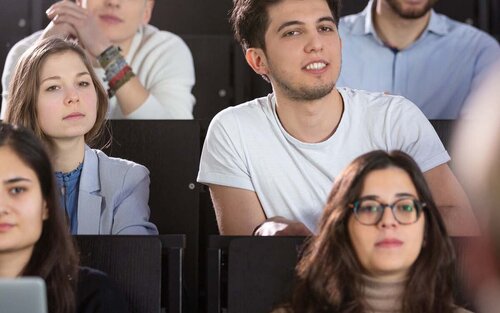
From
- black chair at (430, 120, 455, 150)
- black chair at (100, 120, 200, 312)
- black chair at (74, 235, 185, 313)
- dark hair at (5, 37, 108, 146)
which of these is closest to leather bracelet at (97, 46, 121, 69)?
black chair at (100, 120, 200, 312)

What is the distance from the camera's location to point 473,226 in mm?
2746

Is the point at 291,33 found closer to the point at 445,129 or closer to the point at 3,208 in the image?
the point at 445,129

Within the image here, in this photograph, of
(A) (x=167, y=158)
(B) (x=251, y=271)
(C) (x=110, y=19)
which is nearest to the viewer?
(B) (x=251, y=271)

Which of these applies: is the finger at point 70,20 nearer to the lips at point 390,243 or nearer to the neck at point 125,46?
the neck at point 125,46

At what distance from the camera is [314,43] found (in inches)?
114

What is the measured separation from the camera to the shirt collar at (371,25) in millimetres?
4070

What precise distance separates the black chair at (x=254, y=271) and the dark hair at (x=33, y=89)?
0.80 metres

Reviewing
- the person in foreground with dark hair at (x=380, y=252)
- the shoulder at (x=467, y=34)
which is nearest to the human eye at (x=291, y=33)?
the person in foreground with dark hair at (x=380, y=252)

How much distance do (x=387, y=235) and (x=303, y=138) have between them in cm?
77

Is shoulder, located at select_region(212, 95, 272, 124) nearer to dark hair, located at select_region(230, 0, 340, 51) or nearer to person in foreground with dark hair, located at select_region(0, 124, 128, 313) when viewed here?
dark hair, located at select_region(230, 0, 340, 51)

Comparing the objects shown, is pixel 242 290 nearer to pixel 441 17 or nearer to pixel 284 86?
pixel 284 86

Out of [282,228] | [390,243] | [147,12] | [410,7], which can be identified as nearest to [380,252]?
[390,243]

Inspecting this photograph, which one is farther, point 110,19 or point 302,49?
point 110,19

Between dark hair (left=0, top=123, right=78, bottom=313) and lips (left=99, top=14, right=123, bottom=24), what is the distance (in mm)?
1651
